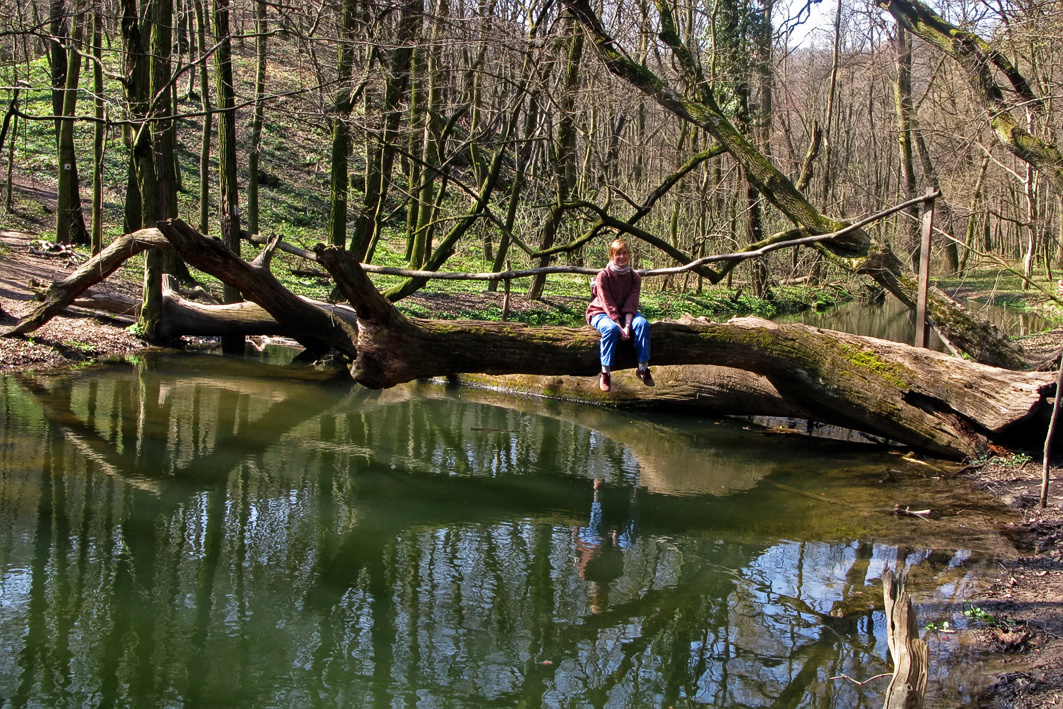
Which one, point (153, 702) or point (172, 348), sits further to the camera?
point (172, 348)

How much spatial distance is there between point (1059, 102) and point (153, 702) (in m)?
18.0

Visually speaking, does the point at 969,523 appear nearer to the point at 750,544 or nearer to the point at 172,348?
the point at 750,544

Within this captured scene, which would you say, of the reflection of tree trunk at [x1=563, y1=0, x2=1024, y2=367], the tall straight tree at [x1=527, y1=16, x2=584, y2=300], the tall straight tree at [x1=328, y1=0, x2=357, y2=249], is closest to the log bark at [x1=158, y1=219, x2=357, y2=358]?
the tall straight tree at [x1=328, y1=0, x2=357, y2=249]

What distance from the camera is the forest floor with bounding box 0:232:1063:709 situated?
4379 mm

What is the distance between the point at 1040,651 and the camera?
15.1 ft

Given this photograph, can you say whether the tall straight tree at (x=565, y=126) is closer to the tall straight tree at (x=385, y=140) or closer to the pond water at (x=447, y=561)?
the tall straight tree at (x=385, y=140)

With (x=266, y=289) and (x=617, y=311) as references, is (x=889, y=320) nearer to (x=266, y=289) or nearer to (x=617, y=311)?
(x=617, y=311)

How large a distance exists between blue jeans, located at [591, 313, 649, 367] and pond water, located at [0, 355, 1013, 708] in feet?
3.76

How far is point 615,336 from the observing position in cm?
830

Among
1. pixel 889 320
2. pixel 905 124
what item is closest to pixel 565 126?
pixel 905 124

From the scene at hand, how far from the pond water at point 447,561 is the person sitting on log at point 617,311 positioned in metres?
1.13

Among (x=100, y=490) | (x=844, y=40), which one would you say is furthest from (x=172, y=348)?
(x=844, y=40)

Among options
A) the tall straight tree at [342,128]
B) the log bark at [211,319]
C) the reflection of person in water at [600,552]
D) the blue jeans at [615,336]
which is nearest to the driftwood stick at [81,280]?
the log bark at [211,319]

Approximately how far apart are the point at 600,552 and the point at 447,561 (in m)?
1.11
